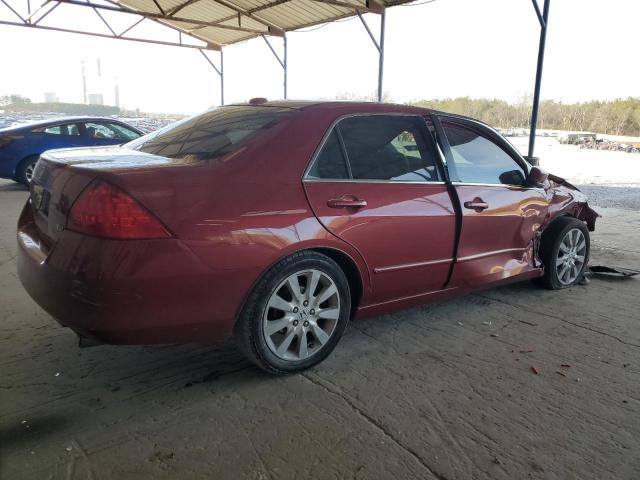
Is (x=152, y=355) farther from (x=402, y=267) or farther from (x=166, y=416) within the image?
(x=402, y=267)

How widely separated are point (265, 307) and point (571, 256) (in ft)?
10.2

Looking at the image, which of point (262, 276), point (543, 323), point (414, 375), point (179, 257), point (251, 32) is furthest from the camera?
point (251, 32)

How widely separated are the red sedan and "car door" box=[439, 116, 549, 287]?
0.05 feet

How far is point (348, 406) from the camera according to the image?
2541 mm

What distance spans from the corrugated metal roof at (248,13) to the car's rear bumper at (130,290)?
9.18 m

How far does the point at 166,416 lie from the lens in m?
2.42

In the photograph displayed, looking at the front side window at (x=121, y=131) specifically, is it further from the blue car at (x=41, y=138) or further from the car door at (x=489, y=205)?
the car door at (x=489, y=205)

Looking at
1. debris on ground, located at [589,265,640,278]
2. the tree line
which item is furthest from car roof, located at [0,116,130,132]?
the tree line

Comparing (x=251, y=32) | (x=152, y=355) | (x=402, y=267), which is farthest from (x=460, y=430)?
(x=251, y=32)

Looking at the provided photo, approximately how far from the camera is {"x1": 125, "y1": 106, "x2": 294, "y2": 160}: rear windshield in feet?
9.04

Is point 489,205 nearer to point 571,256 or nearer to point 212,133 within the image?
A: point 571,256

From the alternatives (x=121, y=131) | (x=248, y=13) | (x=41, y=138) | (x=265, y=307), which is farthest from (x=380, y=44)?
(x=265, y=307)

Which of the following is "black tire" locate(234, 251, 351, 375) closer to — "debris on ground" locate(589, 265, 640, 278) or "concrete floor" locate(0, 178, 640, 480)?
"concrete floor" locate(0, 178, 640, 480)

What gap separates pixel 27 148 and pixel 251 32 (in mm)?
7554
